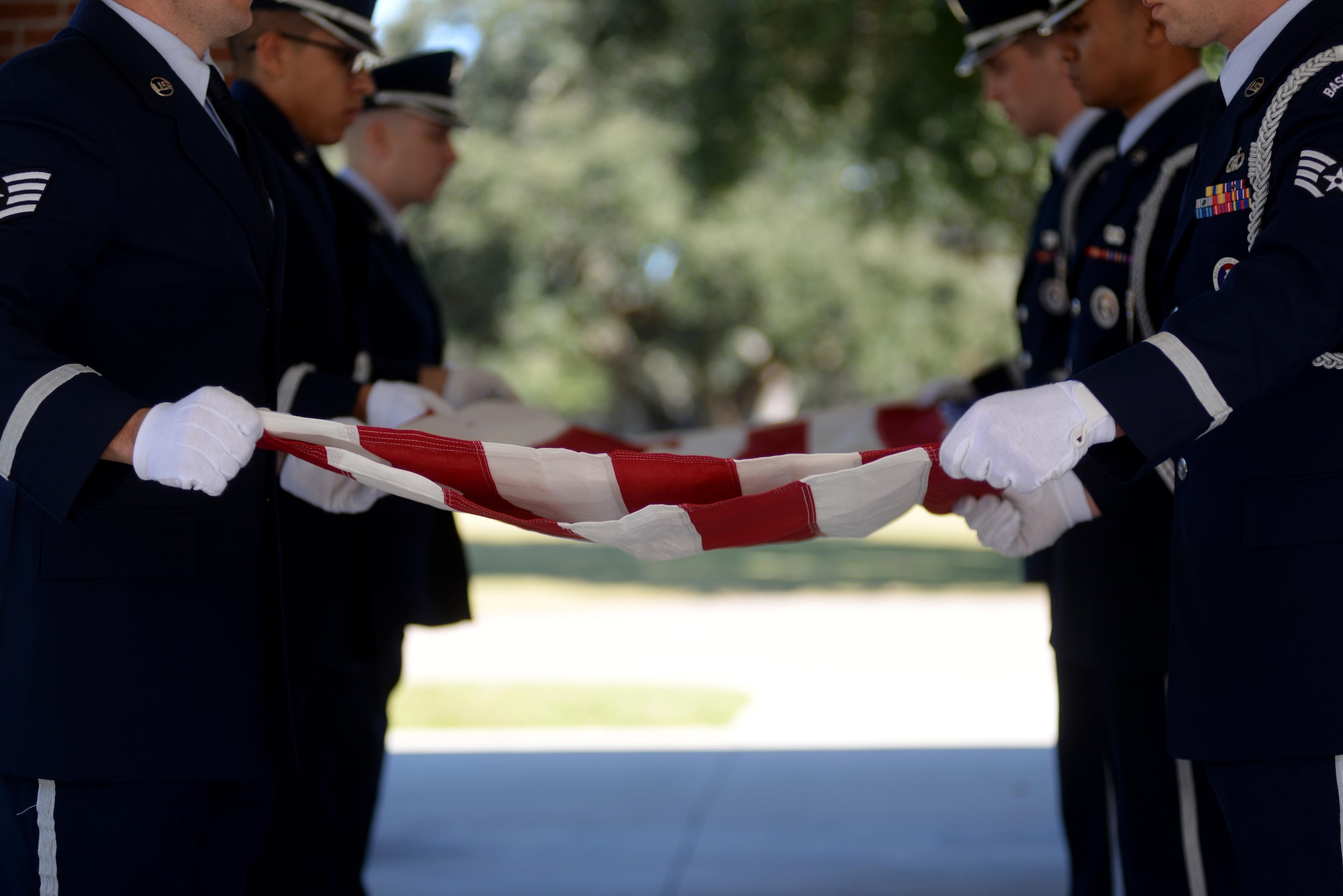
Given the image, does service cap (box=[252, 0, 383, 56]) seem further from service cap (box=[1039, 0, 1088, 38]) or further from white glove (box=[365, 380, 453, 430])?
service cap (box=[1039, 0, 1088, 38])

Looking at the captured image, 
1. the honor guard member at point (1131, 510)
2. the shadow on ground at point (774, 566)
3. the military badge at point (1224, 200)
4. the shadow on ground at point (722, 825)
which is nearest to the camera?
the military badge at point (1224, 200)

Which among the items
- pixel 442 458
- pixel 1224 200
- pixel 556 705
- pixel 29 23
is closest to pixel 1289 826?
pixel 1224 200

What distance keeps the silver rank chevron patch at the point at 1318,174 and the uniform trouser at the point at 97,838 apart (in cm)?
172

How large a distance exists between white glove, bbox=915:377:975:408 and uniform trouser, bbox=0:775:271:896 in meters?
2.33

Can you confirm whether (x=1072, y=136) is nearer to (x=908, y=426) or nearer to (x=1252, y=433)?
(x=908, y=426)

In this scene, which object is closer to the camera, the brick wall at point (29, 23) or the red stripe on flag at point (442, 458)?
the red stripe on flag at point (442, 458)

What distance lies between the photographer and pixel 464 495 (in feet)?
7.25

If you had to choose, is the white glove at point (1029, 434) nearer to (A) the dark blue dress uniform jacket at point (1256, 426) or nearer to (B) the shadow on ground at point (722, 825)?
(A) the dark blue dress uniform jacket at point (1256, 426)

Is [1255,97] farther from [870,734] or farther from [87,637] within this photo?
[870,734]

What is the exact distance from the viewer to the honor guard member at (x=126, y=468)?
1.79m

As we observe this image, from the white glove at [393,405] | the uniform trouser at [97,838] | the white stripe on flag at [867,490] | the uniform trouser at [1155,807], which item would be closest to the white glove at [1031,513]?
the white stripe on flag at [867,490]

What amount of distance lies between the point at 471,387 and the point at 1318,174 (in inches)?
72.8

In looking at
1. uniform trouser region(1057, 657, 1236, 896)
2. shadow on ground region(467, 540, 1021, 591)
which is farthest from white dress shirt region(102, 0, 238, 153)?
shadow on ground region(467, 540, 1021, 591)

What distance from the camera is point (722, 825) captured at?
4.46 m
